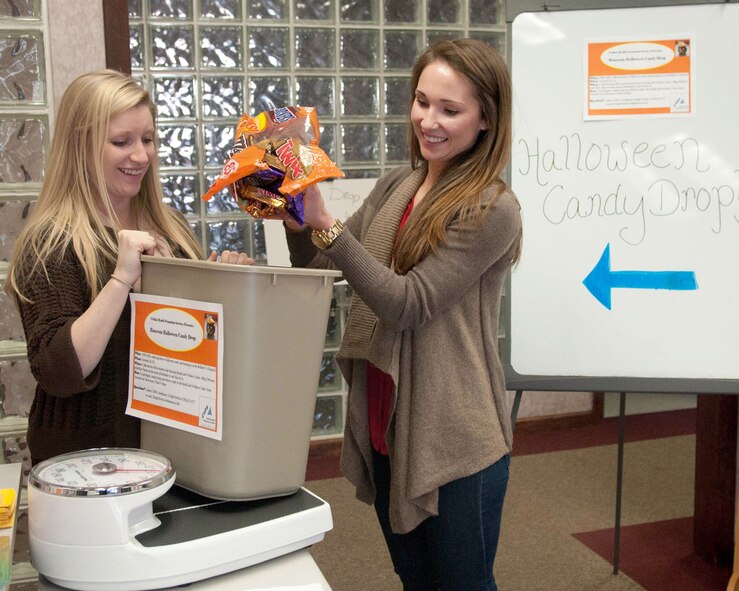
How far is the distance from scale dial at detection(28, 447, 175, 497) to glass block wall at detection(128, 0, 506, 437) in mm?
2019

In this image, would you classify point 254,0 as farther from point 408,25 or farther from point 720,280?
point 720,280

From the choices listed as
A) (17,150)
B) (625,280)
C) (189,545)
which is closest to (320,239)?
(189,545)

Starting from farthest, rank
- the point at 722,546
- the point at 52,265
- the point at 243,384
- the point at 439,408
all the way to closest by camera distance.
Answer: the point at 722,546 → the point at 439,408 → the point at 52,265 → the point at 243,384

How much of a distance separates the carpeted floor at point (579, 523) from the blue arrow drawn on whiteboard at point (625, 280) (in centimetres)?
94

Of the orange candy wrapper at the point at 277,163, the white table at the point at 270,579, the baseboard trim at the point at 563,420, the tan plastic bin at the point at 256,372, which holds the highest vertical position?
the orange candy wrapper at the point at 277,163

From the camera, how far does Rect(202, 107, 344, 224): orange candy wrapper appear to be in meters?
1.07

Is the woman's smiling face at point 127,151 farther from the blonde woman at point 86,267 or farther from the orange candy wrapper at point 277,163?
the orange candy wrapper at point 277,163

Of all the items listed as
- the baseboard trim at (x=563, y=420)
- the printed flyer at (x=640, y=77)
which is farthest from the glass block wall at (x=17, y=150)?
the baseboard trim at (x=563, y=420)

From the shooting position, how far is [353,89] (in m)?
3.05

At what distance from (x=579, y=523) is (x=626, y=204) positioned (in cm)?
131

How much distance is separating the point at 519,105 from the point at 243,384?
1.16 metres

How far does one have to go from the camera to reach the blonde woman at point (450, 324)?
129cm

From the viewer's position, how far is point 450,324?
1334mm

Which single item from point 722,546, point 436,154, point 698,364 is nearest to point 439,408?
point 436,154
